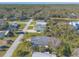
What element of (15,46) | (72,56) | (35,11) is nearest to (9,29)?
(15,46)

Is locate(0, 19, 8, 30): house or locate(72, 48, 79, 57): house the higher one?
locate(0, 19, 8, 30): house

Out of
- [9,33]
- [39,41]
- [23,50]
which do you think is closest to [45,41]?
[39,41]

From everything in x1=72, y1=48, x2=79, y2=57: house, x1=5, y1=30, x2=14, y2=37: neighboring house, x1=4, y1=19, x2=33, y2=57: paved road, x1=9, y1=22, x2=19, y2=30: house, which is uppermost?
x1=9, y1=22, x2=19, y2=30: house

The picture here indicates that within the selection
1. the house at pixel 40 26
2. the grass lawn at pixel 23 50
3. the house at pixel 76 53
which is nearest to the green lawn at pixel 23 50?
the grass lawn at pixel 23 50

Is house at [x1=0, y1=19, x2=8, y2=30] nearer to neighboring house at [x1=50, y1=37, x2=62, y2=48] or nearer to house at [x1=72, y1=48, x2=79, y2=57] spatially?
neighboring house at [x1=50, y1=37, x2=62, y2=48]

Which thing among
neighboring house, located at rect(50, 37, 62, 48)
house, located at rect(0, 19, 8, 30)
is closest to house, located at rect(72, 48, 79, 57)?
neighboring house, located at rect(50, 37, 62, 48)

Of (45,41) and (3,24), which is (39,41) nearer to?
(45,41)

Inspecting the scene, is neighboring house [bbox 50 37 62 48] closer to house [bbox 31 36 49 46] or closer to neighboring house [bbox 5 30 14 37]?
house [bbox 31 36 49 46]

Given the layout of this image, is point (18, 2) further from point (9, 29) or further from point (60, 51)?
point (60, 51)
